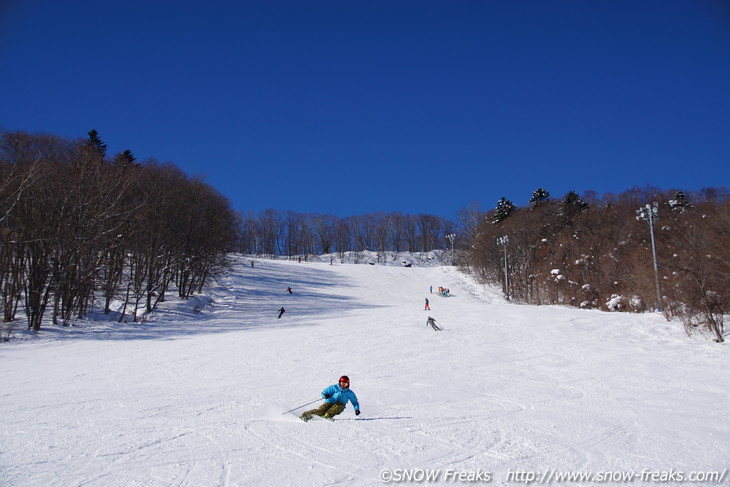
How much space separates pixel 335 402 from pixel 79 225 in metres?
21.3

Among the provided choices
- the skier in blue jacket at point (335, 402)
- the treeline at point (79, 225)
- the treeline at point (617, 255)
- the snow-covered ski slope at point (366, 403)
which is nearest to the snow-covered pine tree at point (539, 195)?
the treeline at point (617, 255)

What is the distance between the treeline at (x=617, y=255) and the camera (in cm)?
1978

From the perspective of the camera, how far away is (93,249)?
83.8ft

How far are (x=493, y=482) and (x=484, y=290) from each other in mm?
51758

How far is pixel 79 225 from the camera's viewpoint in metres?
23.2

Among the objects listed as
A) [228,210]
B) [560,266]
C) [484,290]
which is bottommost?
[484,290]

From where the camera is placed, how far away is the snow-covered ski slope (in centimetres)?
613

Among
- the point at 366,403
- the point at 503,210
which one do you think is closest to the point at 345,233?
the point at 503,210

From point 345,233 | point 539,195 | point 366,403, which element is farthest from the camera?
point 345,233

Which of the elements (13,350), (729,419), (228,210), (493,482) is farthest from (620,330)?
(228,210)

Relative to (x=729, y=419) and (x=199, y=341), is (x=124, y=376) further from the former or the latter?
(x=729, y=419)

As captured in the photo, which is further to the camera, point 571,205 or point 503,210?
point 503,210

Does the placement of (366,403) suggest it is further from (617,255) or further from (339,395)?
(617,255)

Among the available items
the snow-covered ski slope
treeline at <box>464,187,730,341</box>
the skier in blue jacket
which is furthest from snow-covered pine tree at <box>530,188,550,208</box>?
the skier in blue jacket
